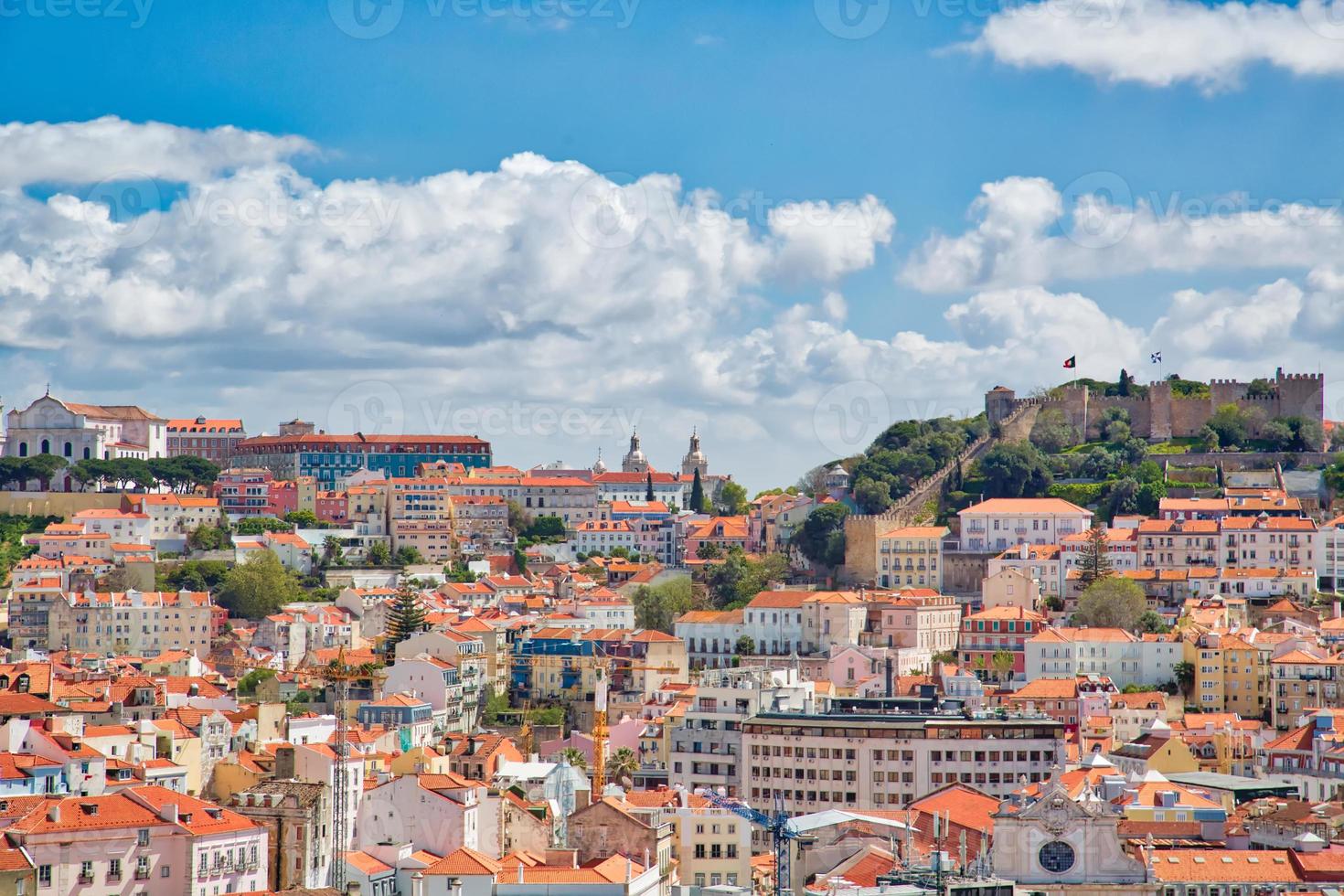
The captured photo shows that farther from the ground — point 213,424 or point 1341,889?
point 213,424

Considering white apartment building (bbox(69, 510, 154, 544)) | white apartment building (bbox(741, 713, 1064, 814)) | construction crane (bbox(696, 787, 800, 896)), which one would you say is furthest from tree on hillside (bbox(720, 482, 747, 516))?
construction crane (bbox(696, 787, 800, 896))

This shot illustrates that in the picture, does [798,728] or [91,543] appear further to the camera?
[91,543]

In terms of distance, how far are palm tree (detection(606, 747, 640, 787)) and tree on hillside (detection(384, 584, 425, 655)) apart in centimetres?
1623

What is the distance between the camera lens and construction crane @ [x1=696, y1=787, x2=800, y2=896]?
36656 millimetres

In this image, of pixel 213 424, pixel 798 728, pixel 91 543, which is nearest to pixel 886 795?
pixel 798 728

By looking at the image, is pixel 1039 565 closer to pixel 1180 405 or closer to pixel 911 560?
pixel 911 560

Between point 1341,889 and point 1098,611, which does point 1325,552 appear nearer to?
point 1098,611

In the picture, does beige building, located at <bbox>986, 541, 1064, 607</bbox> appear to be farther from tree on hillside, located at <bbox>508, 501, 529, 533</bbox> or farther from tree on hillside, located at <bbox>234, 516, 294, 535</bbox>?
tree on hillside, located at <bbox>234, 516, 294, 535</bbox>

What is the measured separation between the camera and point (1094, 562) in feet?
255

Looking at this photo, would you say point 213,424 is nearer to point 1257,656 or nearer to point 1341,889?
point 1257,656

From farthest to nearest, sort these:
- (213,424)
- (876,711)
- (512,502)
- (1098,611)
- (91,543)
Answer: (213,424) → (512,502) → (91,543) → (1098,611) → (876,711)

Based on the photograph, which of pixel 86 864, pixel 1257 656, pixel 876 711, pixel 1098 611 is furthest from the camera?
pixel 1098 611

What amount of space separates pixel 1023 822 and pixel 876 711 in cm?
2042

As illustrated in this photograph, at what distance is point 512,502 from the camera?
10731 centimetres
